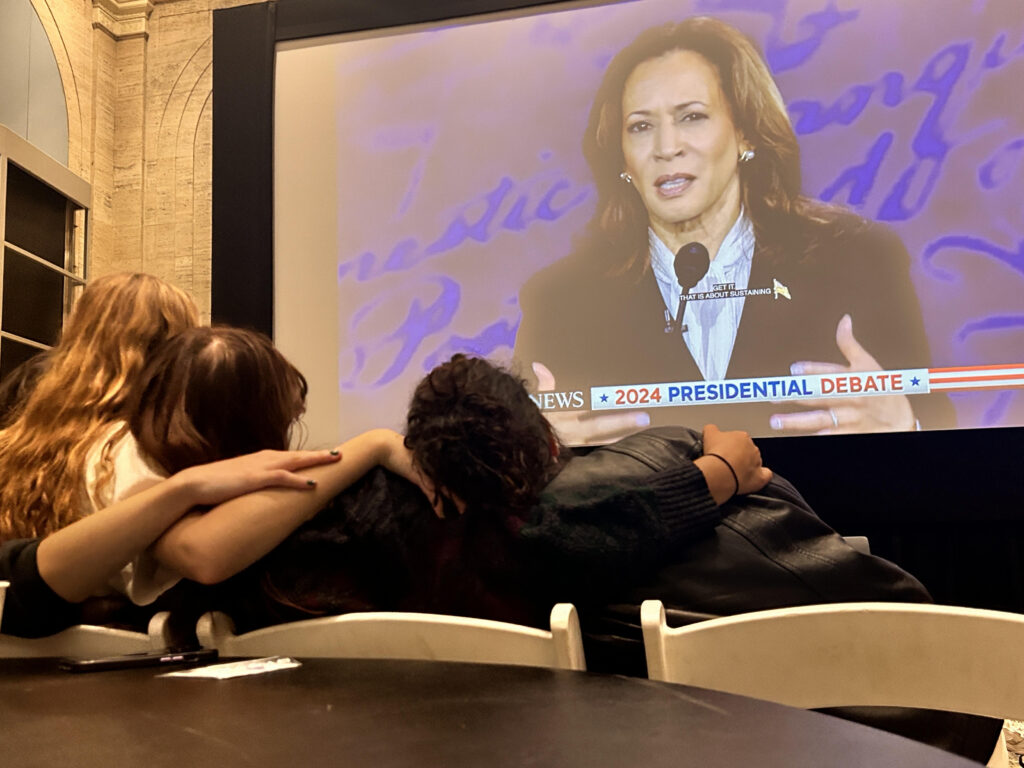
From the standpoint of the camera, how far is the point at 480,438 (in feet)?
3.65

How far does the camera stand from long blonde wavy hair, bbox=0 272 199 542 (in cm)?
135

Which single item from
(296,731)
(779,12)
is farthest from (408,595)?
(779,12)

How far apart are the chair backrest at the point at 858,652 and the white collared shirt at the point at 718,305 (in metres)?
2.74

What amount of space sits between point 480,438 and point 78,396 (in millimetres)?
782

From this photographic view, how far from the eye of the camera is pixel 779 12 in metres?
3.66

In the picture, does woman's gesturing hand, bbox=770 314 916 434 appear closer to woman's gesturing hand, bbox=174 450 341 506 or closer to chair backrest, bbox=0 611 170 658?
woman's gesturing hand, bbox=174 450 341 506

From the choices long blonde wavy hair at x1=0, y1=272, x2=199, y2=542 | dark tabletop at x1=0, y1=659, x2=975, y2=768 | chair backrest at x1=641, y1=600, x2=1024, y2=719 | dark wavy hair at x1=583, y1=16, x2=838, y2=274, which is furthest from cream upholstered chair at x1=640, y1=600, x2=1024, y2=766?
dark wavy hair at x1=583, y1=16, x2=838, y2=274

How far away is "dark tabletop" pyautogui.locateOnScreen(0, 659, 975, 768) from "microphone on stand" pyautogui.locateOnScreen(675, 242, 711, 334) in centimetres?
299

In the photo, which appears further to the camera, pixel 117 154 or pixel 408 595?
pixel 117 154

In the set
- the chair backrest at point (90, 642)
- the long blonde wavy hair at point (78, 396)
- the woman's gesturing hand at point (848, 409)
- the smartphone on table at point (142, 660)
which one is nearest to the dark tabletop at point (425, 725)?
the smartphone on table at point (142, 660)

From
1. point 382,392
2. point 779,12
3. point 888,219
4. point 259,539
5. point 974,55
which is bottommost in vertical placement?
point 259,539

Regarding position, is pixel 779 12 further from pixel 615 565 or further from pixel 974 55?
pixel 615 565

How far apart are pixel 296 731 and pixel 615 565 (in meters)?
0.58

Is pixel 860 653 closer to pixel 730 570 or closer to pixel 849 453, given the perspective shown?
pixel 730 570
